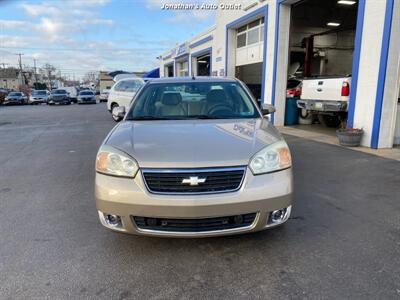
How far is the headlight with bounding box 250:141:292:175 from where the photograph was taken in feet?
9.13

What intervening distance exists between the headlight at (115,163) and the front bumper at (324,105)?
7863 mm

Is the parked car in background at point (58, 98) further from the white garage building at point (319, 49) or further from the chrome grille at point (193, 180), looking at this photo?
the chrome grille at point (193, 180)

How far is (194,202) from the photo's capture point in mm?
2586

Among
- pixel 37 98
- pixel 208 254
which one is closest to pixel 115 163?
pixel 208 254

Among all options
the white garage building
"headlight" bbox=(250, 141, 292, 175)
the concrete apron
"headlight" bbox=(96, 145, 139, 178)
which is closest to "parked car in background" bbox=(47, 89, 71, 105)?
the white garage building

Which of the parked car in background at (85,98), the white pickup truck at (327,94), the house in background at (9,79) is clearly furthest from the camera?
the house in background at (9,79)

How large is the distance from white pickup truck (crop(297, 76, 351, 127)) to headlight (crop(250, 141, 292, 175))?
6855 mm

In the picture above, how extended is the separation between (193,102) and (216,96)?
12.6 inches

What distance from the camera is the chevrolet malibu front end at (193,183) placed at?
104 inches

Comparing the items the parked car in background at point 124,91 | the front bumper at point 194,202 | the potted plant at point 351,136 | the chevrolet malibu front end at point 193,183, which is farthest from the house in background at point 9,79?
the front bumper at point 194,202

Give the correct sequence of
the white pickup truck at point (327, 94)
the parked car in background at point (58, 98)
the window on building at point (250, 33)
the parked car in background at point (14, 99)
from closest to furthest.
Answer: the white pickup truck at point (327, 94), the window on building at point (250, 33), the parked car in background at point (58, 98), the parked car in background at point (14, 99)

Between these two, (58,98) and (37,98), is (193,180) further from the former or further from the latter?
(37,98)

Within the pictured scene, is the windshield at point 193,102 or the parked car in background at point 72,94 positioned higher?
the windshield at point 193,102

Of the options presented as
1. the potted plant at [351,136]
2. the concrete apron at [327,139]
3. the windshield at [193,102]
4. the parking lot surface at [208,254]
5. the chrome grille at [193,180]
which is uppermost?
the windshield at [193,102]
